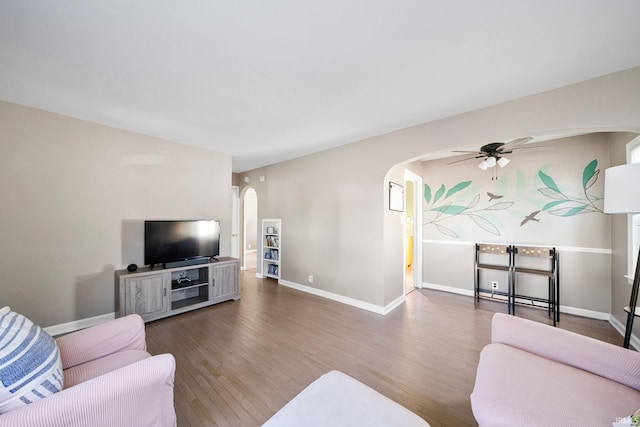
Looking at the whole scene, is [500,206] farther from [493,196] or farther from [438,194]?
[438,194]

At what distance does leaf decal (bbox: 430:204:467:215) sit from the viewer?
409cm

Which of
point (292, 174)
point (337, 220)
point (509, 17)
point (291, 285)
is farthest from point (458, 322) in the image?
point (292, 174)

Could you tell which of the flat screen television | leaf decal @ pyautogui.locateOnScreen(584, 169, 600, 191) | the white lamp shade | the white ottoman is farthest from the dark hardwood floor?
leaf decal @ pyautogui.locateOnScreen(584, 169, 600, 191)

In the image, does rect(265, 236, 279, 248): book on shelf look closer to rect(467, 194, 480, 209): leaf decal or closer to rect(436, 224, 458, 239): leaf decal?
rect(436, 224, 458, 239): leaf decal

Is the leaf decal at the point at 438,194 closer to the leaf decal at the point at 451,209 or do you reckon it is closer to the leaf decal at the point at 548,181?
the leaf decal at the point at 451,209

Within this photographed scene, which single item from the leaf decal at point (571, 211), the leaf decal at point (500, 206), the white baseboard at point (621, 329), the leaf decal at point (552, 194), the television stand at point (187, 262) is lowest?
the white baseboard at point (621, 329)

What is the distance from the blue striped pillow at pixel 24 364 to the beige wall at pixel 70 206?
6.57ft

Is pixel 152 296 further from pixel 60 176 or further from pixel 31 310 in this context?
pixel 60 176

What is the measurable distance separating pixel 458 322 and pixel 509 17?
3076 mm

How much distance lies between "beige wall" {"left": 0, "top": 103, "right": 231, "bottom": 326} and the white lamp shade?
15.1 feet

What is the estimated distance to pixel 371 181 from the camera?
339 cm

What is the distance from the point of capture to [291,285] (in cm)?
446

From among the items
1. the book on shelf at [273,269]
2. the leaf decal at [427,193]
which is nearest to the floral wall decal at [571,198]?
the leaf decal at [427,193]

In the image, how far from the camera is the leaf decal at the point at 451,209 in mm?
4092
